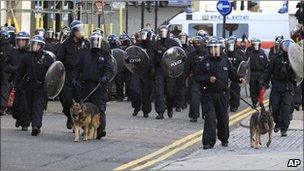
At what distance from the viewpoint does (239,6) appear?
36.0 meters

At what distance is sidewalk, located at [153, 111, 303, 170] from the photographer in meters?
10.3

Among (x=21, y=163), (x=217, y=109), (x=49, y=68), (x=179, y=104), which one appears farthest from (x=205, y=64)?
(x=179, y=104)

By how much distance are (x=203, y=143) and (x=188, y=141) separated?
3.72 feet

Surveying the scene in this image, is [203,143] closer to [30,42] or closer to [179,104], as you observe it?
[30,42]

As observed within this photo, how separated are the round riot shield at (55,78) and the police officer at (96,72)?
0.35 meters

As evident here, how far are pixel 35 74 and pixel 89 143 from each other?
161cm

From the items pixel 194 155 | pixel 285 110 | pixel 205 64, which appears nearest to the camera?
pixel 194 155

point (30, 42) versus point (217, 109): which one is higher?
point (30, 42)

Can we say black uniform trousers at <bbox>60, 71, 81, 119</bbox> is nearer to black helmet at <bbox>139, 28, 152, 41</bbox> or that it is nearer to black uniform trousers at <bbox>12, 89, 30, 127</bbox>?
black uniform trousers at <bbox>12, 89, 30, 127</bbox>

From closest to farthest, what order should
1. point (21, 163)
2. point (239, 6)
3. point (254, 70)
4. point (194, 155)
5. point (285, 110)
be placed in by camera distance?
point (21, 163)
point (194, 155)
point (285, 110)
point (254, 70)
point (239, 6)

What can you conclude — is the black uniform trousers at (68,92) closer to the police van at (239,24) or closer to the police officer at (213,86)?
the police officer at (213,86)

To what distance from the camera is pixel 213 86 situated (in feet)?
41.5

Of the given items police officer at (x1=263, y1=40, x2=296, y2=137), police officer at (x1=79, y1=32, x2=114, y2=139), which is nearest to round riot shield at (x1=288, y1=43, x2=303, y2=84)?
police officer at (x1=263, y1=40, x2=296, y2=137)

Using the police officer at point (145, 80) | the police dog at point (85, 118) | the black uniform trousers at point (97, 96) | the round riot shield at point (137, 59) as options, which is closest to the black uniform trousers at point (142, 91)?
the police officer at point (145, 80)
